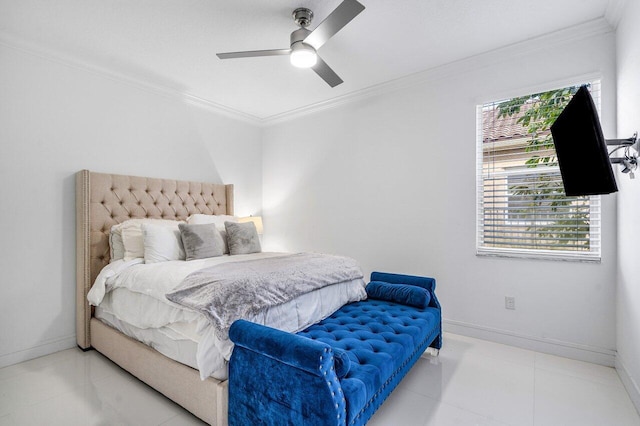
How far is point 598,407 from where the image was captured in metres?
1.95

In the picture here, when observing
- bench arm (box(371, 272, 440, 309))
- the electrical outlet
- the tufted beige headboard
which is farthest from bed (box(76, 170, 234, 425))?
the electrical outlet

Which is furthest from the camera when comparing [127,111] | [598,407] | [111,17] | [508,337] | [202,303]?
[127,111]

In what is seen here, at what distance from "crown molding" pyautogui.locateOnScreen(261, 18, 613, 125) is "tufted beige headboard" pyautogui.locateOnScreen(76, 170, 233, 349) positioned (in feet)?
7.01

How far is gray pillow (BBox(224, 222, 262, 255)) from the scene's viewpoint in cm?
325

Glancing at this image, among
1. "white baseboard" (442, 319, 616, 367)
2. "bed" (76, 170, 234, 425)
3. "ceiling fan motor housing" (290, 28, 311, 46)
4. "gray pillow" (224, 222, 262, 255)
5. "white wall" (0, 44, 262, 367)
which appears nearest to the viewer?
"bed" (76, 170, 234, 425)

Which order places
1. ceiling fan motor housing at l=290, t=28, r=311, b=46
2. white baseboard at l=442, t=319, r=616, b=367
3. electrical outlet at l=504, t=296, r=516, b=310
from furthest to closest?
electrical outlet at l=504, t=296, r=516, b=310, white baseboard at l=442, t=319, r=616, b=367, ceiling fan motor housing at l=290, t=28, r=311, b=46

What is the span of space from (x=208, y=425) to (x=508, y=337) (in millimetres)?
2617

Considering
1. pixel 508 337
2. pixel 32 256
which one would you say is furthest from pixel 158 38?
pixel 508 337

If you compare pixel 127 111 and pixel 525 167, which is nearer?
pixel 525 167

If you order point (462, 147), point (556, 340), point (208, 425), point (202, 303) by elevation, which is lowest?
point (208, 425)

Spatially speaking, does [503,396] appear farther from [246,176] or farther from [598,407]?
[246,176]

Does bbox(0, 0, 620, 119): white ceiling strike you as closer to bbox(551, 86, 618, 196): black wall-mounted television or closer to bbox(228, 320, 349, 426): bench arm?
bbox(551, 86, 618, 196): black wall-mounted television

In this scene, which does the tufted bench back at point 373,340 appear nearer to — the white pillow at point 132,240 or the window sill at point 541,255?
the window sill at point 541,255

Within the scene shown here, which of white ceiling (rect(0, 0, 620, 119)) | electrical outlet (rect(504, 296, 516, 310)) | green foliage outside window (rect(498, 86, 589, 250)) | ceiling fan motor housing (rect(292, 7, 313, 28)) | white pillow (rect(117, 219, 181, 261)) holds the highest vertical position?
white ceiling (rect(0, 0, 620, 119))
